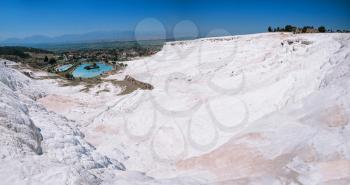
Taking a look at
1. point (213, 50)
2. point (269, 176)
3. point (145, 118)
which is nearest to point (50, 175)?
point (269, 176)

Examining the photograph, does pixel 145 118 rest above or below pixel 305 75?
below

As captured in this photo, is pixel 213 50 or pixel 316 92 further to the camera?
pixel 213 50

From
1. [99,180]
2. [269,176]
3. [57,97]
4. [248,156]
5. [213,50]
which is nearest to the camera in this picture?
[99,180]

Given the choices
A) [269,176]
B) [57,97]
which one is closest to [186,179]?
[269,176]

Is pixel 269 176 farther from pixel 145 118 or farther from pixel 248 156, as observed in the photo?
pixel 145 118

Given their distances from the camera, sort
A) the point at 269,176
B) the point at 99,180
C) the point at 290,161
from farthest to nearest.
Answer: the point at 290,161 → the point at 269,176 → the point at 99,180

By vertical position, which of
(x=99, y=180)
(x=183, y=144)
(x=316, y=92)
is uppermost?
(x=316, y=92)

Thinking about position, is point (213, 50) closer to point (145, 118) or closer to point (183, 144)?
point (145, 118)
